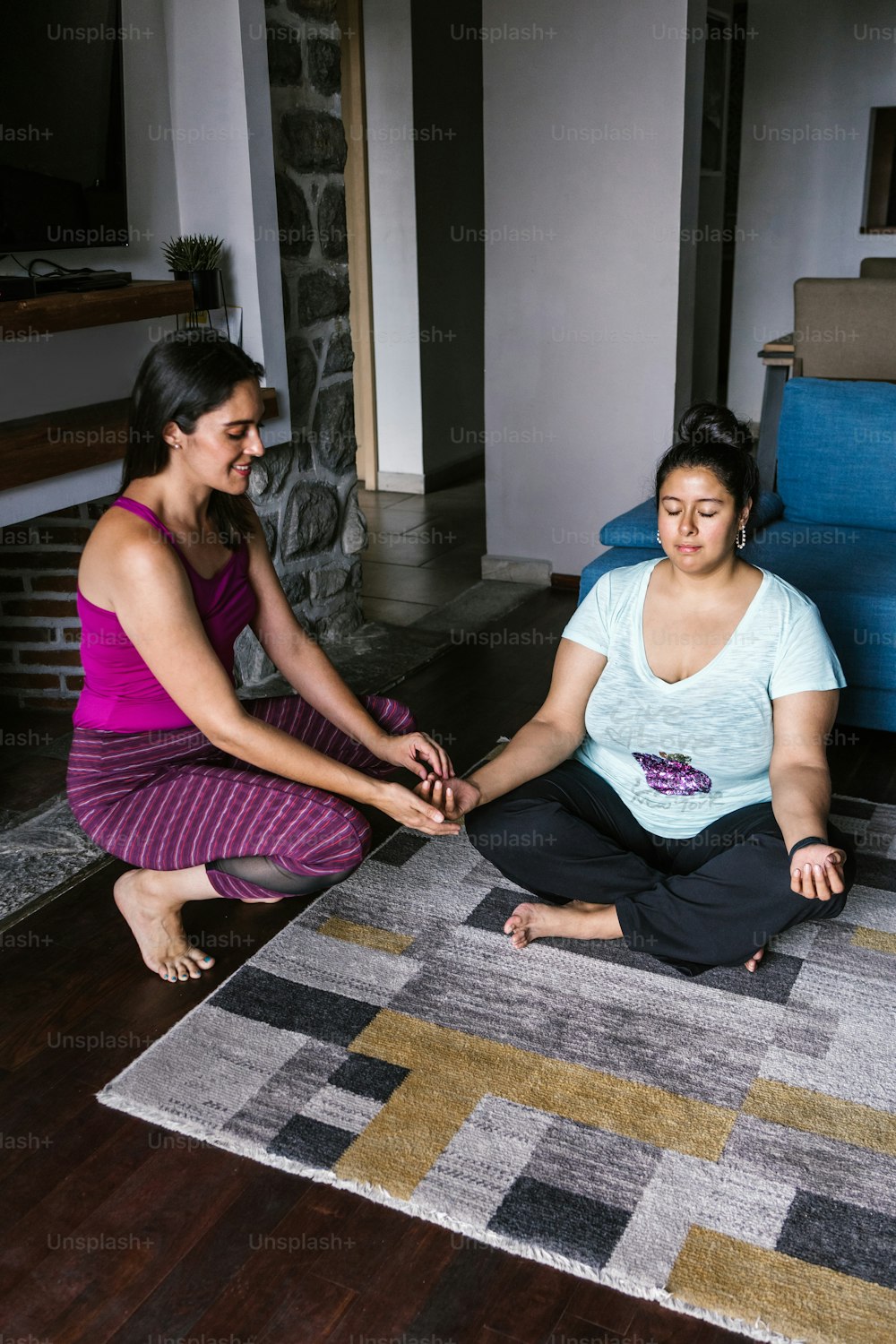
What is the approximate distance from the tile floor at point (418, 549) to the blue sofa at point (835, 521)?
3.52 feet

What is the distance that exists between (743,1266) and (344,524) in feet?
8.80

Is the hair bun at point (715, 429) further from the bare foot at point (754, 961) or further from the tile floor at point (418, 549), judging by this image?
the tile floor at point (418, 549)

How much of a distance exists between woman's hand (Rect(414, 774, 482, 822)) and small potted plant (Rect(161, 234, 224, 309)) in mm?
1555

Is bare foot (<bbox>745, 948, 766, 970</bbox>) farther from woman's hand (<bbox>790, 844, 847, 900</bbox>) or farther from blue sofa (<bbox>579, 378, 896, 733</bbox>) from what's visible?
blue sofa (<bbox>579, 378, 896, 733</bbox>)

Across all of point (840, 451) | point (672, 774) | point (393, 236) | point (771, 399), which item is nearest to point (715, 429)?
point (672, 774)

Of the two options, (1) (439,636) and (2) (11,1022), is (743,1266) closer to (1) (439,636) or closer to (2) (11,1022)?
(2) (11,1022)

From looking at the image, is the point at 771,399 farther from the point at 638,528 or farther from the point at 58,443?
Answer: the point at 58,443

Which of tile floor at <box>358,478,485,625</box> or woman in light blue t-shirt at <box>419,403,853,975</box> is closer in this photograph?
woman in light blue t-shirt at <box>419,403,853,975</box>

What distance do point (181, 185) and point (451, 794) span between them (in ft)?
6.45

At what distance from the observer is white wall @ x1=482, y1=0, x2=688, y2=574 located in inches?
147

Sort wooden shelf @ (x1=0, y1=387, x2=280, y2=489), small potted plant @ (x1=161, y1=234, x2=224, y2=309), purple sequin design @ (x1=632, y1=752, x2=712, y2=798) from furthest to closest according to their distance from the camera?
small potted plant @ (x1=161, y1=234, x2=224, y2=309), wooden shelf @ (x1=0, y1=387, x2=280, y2=489), purple sequin design @ (x1=632, y1=752, x2=712, y2=798)

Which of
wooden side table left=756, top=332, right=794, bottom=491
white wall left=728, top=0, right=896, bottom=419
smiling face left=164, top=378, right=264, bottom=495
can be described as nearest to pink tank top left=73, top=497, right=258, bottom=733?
smiling face left=164, top=378, right=264, bottom=495

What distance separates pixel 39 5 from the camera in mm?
2551

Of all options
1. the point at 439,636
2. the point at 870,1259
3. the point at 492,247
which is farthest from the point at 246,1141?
the point at 492,247
